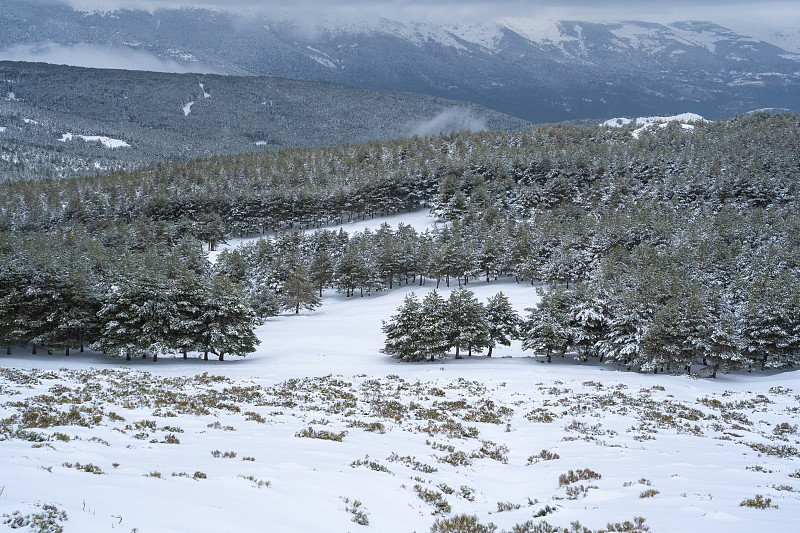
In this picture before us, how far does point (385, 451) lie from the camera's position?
16.7 meters

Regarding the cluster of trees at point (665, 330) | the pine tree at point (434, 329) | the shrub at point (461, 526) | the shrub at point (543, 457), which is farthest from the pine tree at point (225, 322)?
the shrub at point (461, 526)

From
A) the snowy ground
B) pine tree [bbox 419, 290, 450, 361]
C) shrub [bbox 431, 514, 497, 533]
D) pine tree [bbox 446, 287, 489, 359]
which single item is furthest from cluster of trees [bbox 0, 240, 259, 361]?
shrub [bbox 431, 514, 497, 533]

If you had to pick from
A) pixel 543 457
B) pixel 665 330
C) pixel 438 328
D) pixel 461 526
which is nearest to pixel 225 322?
pixel 438 328

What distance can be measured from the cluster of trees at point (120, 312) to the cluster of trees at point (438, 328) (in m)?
14.2

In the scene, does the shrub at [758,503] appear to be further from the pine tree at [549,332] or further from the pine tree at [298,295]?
the pine tree at [298,295]

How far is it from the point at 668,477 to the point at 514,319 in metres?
38.0

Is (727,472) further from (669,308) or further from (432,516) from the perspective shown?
(669,308)

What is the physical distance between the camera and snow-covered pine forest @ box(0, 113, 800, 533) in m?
11.0

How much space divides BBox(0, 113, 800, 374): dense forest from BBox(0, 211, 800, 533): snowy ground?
984 centimetres

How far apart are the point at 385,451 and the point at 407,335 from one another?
30.7 metres

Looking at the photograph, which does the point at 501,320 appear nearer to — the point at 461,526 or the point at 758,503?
the point at 758,503

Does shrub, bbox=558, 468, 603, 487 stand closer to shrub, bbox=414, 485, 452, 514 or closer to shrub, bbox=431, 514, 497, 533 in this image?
shrub, bbox=414, 485, 452, 514

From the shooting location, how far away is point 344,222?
528ft

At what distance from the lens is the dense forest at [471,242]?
45094mm
